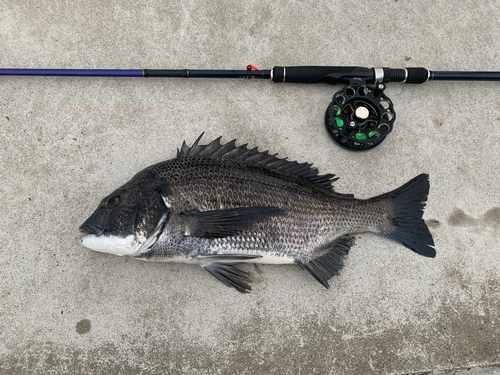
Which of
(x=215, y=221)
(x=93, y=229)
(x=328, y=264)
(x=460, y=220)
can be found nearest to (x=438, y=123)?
(x=460, y=220)

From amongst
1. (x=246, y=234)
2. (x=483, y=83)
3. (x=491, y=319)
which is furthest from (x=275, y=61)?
(x=491, y=319)

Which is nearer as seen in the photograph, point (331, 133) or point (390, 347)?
point (390, 347)

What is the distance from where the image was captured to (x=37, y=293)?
2.15 metres

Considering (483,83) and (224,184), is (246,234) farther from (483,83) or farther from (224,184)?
(483,83)

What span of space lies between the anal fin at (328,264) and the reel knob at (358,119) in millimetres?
755

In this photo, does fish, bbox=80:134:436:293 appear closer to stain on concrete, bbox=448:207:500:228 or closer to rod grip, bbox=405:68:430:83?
stain on concrete, bbox=448:207:500:228

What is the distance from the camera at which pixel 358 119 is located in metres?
2.21

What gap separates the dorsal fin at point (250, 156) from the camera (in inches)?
82.3

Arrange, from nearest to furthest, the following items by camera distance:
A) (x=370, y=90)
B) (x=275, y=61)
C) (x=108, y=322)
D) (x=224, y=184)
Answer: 1. (x=224, y=184)
2. (x=108, y=322)
3. (x=370, y=90)
4. (x=275, y=61)

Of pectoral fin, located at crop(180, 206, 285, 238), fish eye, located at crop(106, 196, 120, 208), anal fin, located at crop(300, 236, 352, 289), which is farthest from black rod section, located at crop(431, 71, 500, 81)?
fish eye, located at crop(106, 196, 120, 208)

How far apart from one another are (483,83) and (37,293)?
3.73 metres

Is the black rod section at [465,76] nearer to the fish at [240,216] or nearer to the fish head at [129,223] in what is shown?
the fish at [240,216]

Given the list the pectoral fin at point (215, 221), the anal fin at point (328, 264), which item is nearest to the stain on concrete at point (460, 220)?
the anal fin at point (328, 264)

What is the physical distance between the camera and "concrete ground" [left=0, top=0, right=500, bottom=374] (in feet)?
6.98
